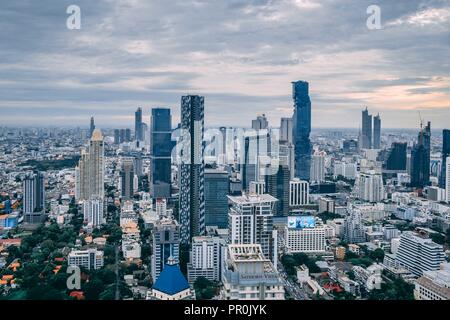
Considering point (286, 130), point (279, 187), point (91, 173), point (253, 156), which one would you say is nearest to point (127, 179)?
point (91, 173)

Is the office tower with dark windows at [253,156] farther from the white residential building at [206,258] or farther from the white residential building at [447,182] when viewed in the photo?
the white residential building at [447,182]

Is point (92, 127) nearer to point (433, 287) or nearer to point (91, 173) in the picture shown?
point (91, 173)

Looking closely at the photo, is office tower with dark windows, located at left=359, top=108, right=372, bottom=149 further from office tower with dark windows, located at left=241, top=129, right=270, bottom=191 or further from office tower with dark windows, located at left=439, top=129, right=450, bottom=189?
office tower with dark windows, located at left=241, top=129, right=270, bottom=191

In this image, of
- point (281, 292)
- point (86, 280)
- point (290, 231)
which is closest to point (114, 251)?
point (86, 280)

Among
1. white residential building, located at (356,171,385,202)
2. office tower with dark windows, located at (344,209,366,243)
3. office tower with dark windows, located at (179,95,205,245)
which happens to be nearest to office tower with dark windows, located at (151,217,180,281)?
office tower with dark windows, located at (179,95,205,245)

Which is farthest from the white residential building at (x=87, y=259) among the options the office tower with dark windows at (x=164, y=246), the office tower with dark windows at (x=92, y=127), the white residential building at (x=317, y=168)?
the white residential building at (x=317, y=168)
